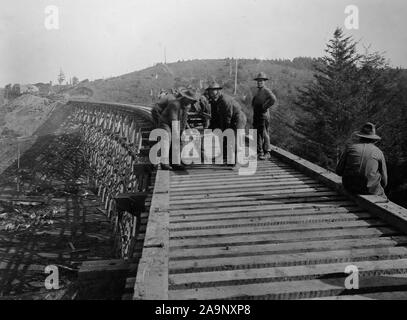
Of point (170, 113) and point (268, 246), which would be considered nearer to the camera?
point (268, 246)

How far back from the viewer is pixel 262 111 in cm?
694

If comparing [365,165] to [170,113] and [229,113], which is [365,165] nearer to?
[229,113]

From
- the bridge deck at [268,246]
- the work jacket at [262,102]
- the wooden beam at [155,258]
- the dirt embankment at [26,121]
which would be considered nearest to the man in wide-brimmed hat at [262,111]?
the work jacket at [262,102]

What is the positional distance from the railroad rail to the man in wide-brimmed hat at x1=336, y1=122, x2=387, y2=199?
0.53 feet

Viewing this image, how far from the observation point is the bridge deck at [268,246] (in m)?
2.63

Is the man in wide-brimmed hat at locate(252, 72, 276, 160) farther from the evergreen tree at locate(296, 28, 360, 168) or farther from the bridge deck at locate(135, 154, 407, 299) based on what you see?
the evergreen tree at locate(296, 28, 360, 168)

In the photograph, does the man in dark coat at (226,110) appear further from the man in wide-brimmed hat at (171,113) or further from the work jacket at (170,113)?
the work jacket at (170,113)

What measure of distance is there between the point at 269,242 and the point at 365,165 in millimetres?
1616

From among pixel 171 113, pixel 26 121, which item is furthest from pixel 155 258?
pixel 26 121

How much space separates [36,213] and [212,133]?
28.3 ft

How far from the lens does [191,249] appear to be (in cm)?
328

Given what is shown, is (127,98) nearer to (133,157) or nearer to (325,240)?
(133,157)

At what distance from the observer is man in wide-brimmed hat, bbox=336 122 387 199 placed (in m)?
4.31
